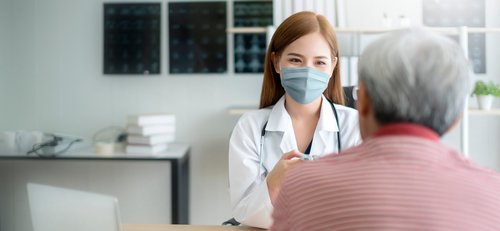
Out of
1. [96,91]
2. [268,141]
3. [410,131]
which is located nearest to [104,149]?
[96,91]

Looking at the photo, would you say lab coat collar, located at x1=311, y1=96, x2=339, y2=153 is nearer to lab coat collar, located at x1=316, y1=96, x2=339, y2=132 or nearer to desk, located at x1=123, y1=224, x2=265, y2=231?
lab coat collar, located at x1=316, y1=96, x2=339, y2=132

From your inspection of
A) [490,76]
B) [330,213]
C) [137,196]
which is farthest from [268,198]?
[490,76]

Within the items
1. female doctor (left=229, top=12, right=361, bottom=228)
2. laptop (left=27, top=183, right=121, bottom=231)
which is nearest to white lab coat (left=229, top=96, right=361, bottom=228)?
female doctor (left=229, top=12, right=361, bottom=228)

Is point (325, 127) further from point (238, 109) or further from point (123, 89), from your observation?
point (123, 89)

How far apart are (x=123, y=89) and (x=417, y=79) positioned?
2.37 metres

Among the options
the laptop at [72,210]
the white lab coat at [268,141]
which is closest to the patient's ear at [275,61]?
the white lab coat at [268,141]

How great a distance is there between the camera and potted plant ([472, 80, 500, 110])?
240 centimetres

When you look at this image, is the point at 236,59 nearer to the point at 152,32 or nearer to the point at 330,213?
the point at 152,32

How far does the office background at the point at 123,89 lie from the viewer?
265cm

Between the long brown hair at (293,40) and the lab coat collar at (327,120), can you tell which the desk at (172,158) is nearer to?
the long brown hair at (293,40)

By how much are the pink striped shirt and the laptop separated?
42cm

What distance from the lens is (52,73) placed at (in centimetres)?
270

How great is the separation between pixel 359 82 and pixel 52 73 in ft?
8.36

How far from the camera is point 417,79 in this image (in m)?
0.56
